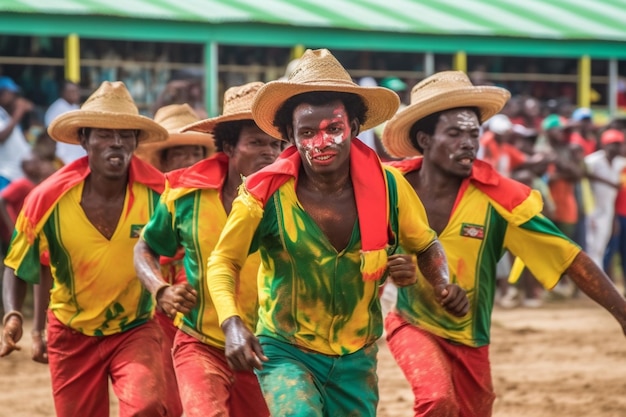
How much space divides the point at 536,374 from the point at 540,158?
4.83 metres

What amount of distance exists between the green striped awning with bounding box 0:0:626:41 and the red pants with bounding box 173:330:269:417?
Answer: 10248mm

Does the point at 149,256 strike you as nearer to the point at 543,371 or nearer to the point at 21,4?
the point at 543,371

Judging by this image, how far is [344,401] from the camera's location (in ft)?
17.5

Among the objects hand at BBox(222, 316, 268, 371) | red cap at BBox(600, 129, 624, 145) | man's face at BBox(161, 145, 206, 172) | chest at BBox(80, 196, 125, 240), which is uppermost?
man's face at BBox(161, 145, 206, 172)

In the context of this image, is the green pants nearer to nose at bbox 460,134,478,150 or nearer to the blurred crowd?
nose at bbox 460,134,478,150

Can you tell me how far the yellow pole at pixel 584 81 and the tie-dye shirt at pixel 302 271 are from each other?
602 inches

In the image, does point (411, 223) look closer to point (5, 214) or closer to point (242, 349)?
point (242, 349)

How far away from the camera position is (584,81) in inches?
795

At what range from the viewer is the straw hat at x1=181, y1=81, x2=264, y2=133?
6.38 m

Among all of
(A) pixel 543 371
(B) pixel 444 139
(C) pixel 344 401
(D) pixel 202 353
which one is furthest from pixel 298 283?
(A) pixel 543 371

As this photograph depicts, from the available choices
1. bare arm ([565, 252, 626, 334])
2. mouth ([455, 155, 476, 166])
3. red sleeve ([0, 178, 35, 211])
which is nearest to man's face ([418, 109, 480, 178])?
mouth ([455, 155, 476, 166])

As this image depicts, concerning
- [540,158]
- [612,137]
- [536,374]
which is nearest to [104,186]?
[536,374]

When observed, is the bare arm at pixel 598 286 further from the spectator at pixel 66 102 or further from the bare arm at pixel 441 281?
the spectator at pixel 66 102

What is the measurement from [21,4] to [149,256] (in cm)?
1047
